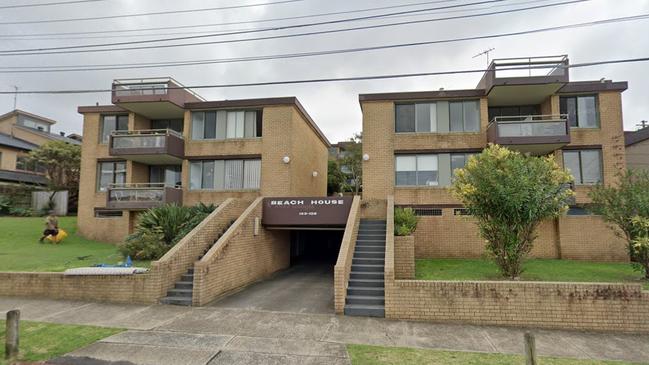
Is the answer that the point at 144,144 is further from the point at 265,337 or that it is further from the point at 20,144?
the point at 20,144

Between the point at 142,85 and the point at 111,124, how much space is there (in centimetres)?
365

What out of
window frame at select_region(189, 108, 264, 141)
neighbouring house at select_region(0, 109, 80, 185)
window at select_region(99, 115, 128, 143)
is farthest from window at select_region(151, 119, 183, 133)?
neighbouring house at select_region(0, 109, 80, 185)

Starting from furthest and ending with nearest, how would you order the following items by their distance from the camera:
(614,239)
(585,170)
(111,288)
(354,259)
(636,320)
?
(585,170)
(614,239)
(354,259)
(111,288)
(636,320)

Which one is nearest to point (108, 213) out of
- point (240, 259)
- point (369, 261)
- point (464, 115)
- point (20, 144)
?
point (240, 259)

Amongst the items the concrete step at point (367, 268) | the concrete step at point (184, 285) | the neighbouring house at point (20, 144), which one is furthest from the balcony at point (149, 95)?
the neighbouring house at point (20, 144)

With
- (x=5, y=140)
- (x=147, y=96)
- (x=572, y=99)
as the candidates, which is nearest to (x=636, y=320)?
(x=572, y=99)

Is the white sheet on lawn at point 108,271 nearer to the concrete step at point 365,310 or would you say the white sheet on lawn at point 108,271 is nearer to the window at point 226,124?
the concrete step at point 365,310

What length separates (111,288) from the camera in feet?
34.4

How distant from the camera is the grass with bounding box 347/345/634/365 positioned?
6.58 m

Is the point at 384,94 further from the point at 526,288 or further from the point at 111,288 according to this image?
the point at 111,288

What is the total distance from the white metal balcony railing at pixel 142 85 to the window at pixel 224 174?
13.5 ft

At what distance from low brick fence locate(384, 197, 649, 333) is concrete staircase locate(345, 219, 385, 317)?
0.64m

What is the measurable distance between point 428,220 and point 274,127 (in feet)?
29.4

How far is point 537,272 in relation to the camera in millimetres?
12414
